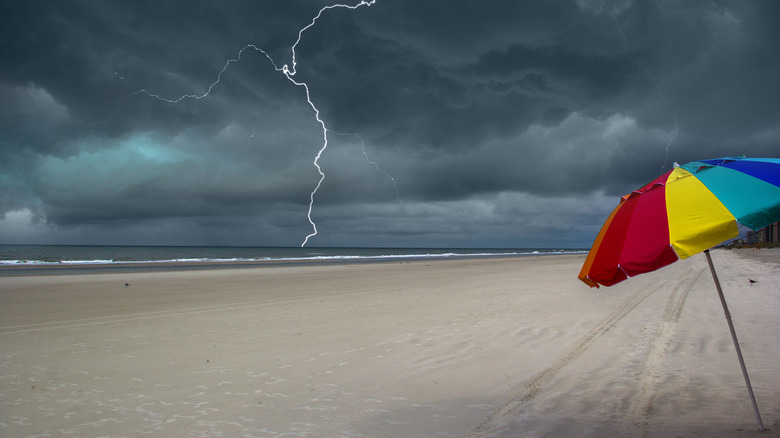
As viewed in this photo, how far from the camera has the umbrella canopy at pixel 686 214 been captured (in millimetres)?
3127

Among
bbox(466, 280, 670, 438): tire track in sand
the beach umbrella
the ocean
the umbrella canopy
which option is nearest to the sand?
bbox(466, 280, 670, 438): tire track in sand

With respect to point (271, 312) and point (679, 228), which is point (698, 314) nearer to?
point (679, 228)

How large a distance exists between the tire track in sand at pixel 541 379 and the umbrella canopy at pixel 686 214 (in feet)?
5.68

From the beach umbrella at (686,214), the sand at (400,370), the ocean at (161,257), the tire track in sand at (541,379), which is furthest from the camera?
the ocean at (161,257)

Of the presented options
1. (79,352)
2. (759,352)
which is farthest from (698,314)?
(79,352)

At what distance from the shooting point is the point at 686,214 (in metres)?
3.34

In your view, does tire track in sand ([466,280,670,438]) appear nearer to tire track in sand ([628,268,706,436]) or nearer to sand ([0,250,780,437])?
sand ([0,250,780,437])

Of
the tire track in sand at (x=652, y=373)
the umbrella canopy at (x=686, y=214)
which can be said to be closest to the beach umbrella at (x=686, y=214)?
the umbrella canopy at (x=686, y=214)

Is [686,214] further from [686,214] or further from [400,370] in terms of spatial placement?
[400,370]

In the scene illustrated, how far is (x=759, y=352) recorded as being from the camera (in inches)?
258

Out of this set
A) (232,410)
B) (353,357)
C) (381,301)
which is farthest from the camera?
(381,301)

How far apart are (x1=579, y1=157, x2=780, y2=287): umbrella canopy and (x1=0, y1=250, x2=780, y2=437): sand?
1740 millimetres

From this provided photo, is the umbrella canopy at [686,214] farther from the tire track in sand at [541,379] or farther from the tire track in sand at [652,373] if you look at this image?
the tire track in sand at [541,379]

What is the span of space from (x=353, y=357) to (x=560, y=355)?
331 centimetres
